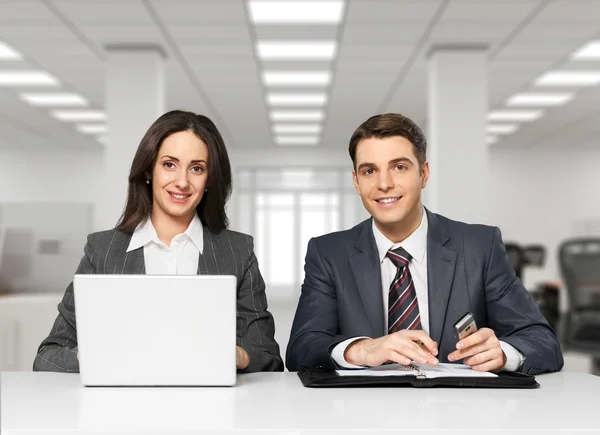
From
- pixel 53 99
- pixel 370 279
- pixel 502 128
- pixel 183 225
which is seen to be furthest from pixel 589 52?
pixel 53 99

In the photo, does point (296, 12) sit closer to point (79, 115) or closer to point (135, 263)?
point (135, 263)

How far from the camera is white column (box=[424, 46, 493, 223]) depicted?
6848 mm

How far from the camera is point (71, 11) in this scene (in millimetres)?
5617

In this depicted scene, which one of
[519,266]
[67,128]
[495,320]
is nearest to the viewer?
[495,320]

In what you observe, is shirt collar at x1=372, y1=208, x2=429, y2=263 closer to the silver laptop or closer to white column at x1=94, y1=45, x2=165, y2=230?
the silver laptop

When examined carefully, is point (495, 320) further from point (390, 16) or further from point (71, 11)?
point (71, 11)

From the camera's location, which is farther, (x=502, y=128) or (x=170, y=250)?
(x=502, y=128)

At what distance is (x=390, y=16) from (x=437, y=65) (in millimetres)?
1188

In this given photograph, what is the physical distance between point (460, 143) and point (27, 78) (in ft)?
15.5

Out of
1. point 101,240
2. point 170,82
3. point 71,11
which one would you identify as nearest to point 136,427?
point 101,240

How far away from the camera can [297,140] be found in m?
13.0

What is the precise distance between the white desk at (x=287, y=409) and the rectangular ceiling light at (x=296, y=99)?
7.53 metres

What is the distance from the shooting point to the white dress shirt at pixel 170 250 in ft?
7.03

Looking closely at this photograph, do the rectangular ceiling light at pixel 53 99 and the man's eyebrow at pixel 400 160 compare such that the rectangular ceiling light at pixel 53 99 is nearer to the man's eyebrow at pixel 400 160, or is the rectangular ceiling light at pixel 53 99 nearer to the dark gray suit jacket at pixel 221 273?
the dark gray suit jacket at pixel 221 273
